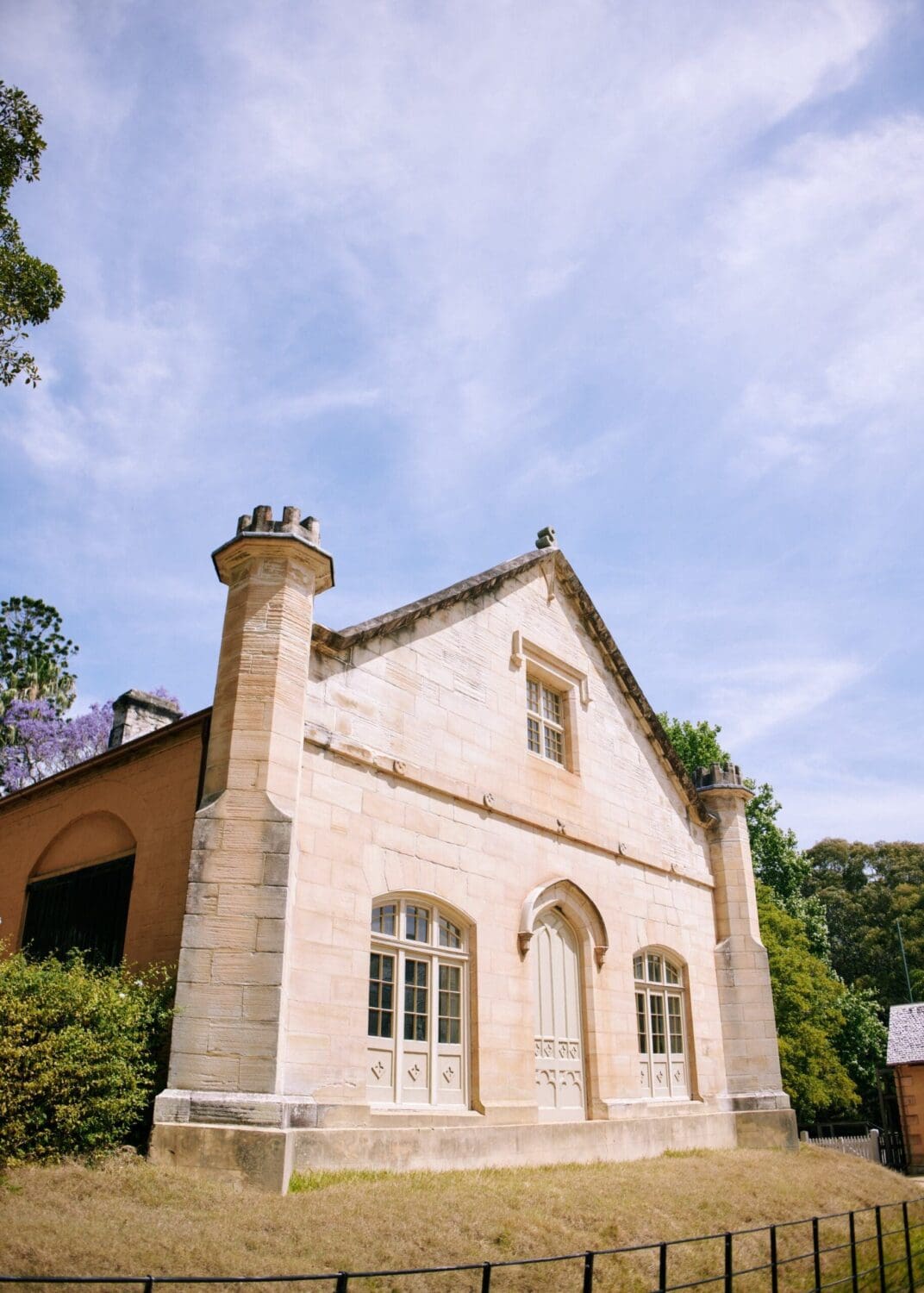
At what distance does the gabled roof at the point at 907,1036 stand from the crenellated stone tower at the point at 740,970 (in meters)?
11.8

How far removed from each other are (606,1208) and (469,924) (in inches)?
157

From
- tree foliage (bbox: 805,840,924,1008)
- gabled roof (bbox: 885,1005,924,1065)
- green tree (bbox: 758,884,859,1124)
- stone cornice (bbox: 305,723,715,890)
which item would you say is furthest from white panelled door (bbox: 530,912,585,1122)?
tree foliage (bbox: 805,840,924,1008)

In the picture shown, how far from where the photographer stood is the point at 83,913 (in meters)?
13.7

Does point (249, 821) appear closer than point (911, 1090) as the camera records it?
Yes

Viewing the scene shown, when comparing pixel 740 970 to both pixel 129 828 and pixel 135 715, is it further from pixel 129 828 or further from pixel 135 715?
pixel 135 715

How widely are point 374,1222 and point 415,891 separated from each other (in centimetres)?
472

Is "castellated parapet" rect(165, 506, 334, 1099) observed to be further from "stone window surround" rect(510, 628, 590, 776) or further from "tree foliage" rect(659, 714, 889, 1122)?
"tree foliage" rect(659, 714, 889, 1122)

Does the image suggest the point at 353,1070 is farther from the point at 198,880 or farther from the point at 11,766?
the point at 11,766

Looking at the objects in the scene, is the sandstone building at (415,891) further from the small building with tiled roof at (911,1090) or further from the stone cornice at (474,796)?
the small building with tiled roof at (911,1090)

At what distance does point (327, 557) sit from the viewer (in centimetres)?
1169

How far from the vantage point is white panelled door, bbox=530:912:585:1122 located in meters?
13.8

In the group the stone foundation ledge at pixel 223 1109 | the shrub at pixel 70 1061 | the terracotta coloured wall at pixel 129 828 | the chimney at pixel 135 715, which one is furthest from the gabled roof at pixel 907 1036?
the shrub at pixel 70 1061

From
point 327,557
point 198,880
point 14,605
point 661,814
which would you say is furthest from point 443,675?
point 14,605

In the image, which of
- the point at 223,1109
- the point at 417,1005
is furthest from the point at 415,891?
the point at 223,1109
